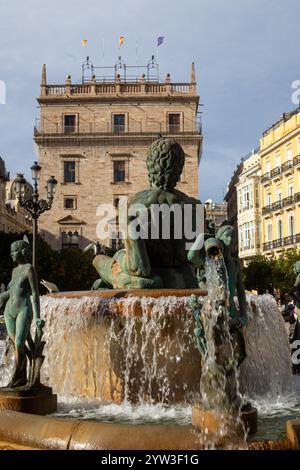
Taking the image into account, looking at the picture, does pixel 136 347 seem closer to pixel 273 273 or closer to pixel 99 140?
pixel 273 273

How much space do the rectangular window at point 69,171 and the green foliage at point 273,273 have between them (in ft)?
46.0

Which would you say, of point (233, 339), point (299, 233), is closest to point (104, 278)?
point (233, 339)

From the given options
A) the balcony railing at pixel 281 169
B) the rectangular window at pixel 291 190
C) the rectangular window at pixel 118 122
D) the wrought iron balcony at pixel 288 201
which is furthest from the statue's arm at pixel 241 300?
the rectangular window at pixel 118 122

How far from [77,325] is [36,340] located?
895 mm

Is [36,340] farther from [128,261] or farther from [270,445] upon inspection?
[270,445]

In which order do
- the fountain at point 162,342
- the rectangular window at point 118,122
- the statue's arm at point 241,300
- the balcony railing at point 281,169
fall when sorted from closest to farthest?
the fountain at point 162,342, the statue's arm at point 241,300, the balcony railing at point 281,169, the rectangular window at point 118,122

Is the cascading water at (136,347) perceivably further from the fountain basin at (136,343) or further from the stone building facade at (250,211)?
the stone building facade at (250,211)

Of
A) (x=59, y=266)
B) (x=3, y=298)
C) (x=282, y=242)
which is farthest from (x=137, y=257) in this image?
(x=282, y=242)

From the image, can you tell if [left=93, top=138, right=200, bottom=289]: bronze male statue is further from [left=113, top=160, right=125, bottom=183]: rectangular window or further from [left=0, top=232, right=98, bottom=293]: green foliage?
[left=113, top=160, right=125, bottom=183]: rectangular window

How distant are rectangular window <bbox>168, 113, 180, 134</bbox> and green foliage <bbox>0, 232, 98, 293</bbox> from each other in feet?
41.6

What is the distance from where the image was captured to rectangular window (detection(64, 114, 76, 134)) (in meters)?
41.1

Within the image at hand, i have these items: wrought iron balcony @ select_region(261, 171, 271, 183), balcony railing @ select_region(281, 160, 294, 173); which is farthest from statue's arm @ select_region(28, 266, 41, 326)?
wrought iron balcony @ select_region(261, 171, 271, 183)

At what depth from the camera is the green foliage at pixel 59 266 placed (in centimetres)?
2915

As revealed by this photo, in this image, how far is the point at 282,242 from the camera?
41875mm
